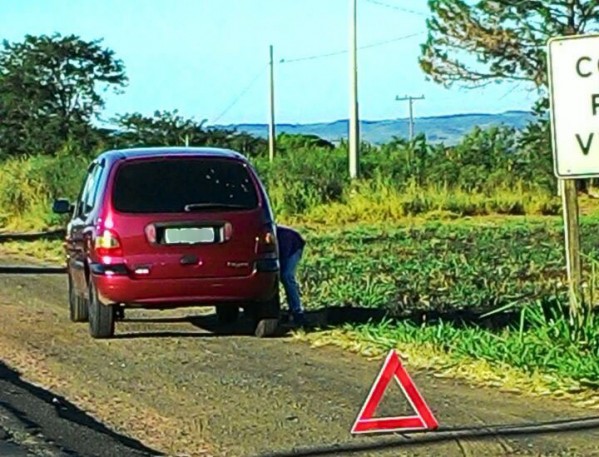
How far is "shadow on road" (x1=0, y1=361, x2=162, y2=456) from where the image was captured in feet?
29.4

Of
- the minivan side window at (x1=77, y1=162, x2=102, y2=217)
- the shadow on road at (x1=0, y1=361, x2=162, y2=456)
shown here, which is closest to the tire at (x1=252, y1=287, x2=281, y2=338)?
the minivan side window at (x1=77, y1=162, x2=102, y2=217)

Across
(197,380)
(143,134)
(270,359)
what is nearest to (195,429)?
(197,380)

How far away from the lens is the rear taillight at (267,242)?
13.2m

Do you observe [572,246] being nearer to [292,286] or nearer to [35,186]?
[292,286]

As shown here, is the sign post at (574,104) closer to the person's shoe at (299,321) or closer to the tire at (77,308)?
the person's shoe at (299,321)

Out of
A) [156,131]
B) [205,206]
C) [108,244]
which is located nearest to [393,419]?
[205,206]

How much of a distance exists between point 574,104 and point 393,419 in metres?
3.10

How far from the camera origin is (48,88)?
207 feet

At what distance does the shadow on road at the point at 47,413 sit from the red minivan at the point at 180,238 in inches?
76.6

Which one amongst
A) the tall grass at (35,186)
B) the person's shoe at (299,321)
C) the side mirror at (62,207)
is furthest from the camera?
the tall grass at (35,186)

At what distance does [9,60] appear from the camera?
65500 mm

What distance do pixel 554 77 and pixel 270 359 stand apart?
10.3 ft

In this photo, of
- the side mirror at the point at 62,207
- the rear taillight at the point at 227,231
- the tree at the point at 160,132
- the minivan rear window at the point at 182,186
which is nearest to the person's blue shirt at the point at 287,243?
the minivan rear window at the point at 182,186

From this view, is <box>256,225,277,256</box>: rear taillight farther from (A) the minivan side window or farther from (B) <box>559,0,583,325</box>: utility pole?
(B) <box>559,0,583,325</box>: utility pole
